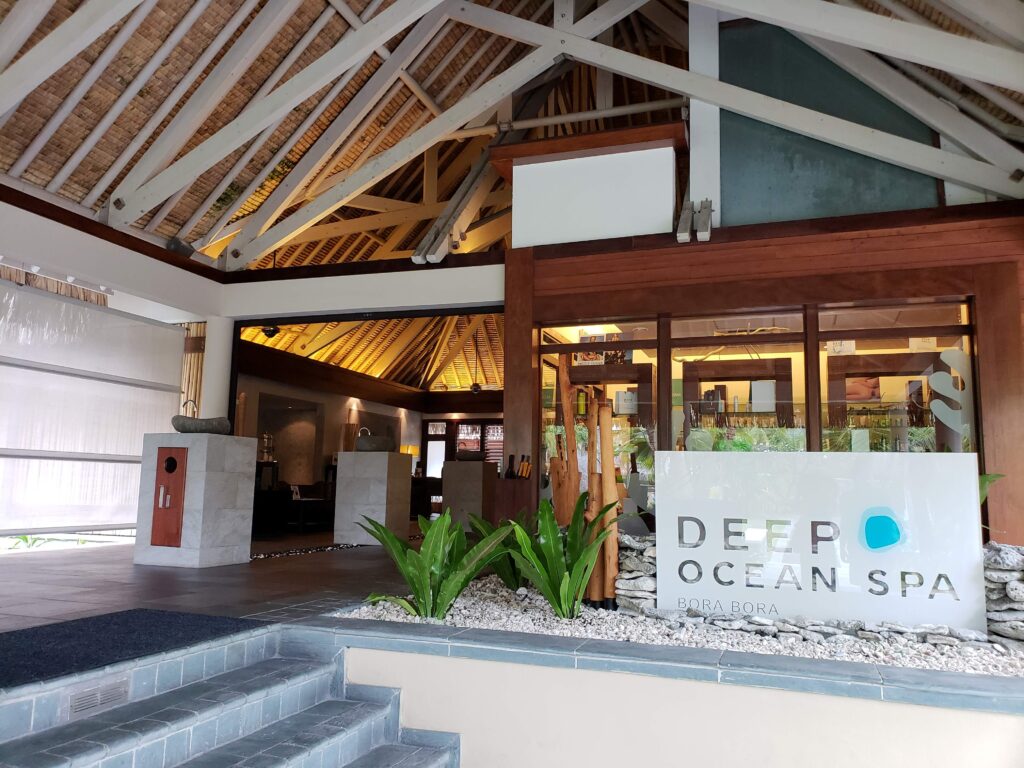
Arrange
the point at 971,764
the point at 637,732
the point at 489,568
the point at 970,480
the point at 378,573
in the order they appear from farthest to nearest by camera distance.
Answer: the point at 378,573, the point at 489,568, the point at 970,480, the point at 637,732, the point at 971,764

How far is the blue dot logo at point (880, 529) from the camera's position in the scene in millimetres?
3748

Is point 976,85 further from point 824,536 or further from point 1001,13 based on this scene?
point 824,536

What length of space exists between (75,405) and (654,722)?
6.80 metres

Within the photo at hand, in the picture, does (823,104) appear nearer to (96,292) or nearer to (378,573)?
(378,573)

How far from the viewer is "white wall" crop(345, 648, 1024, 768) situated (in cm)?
272

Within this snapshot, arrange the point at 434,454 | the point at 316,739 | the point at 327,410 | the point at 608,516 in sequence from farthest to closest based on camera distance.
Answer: the point at 434,454
the point at 327,410
the point at 608,516
the point at 316,739

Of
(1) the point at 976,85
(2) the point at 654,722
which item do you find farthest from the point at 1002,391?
(2) the point at 654,722

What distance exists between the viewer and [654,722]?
3.01 meters

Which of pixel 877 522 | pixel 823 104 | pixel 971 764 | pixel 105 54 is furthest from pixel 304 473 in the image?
pixel 971 764

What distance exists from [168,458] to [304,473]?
22.7ft

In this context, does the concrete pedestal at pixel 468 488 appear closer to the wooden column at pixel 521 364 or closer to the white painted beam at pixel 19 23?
the wooden column at pixel 521 364

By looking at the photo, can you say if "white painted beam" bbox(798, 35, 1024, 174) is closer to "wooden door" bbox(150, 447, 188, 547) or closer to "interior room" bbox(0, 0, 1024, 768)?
"interior room" bbox(0, 0, 1024, 768)

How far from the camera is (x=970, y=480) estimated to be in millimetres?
3729

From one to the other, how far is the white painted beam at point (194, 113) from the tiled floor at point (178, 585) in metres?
3.20
